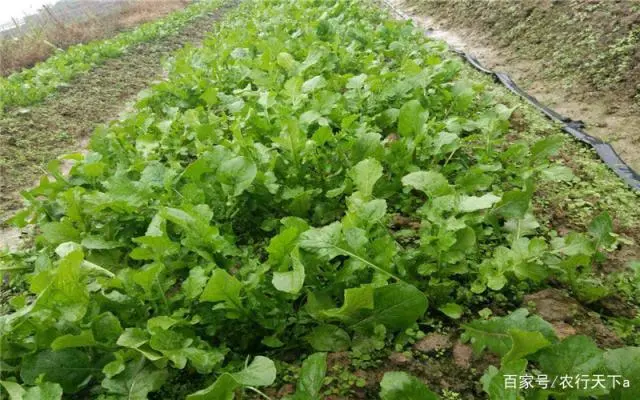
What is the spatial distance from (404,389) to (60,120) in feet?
20.4

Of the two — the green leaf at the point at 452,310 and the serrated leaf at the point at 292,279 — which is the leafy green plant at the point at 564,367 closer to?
the green leaf at the point at 452,310

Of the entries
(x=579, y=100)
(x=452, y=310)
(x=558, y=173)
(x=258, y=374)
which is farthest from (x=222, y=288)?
(x=579, y=100)

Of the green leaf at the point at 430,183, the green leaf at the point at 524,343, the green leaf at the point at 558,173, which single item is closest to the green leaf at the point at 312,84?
the green leaf at the point at 430,183

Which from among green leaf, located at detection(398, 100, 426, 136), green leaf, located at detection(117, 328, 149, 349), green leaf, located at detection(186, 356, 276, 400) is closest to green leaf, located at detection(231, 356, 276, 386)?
green leaf, located at detection(186, 356, 276, 400)

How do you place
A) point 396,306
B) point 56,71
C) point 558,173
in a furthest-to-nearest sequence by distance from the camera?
point 56,71 → point 558,173 → point 396,306

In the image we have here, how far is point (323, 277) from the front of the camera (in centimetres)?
197

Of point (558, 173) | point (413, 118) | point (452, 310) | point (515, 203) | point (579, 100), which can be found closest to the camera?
point (452, 310)

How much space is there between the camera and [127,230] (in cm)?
241

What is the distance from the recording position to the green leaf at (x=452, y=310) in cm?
181

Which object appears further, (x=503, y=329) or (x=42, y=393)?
(x=503, y=329)

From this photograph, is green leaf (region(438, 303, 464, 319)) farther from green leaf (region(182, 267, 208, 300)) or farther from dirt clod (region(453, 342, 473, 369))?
green leaf (region(182, 267, 208, 300))

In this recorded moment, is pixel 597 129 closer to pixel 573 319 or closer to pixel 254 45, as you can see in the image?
pixel 573 319

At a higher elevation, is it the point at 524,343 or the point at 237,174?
the point at 237,174

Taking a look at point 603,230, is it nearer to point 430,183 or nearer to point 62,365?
point 430,183
